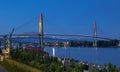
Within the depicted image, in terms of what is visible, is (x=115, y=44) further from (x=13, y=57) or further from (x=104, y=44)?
(x=13, y=57)

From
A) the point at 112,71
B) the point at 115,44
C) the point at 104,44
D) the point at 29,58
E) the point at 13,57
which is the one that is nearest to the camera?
the point at 112,71

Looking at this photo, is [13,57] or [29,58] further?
[13,57]

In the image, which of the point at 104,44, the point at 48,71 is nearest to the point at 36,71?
the point at 48,71

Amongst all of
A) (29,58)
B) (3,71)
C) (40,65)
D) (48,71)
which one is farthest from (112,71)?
(29,58)

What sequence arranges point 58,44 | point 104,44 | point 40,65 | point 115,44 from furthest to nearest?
point 104,44
point 115,44
point 58,44
point 40,65

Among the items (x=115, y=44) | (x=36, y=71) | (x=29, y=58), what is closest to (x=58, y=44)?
(x=115, y=44)

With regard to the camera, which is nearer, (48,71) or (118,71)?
(118,71)

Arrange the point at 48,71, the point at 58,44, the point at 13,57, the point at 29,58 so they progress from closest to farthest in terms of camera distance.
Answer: the point at 48,71
the point at 29,58
the point at 13,57
the point at 58,44

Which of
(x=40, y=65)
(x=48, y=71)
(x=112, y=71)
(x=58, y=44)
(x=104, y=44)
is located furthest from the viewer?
(x=104, y=44)

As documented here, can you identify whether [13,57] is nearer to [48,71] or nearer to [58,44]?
[48,71]
